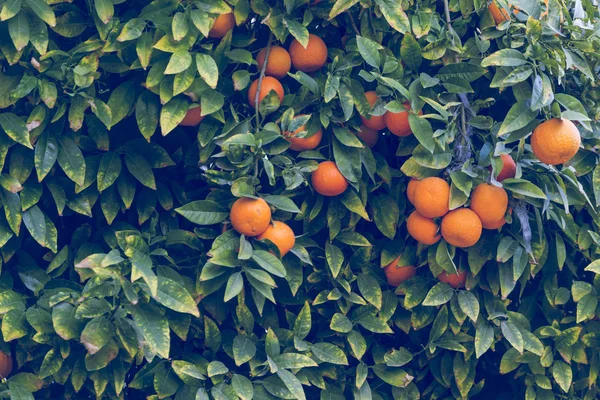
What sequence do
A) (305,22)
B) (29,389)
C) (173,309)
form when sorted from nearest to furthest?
(173,309) < (29,389) < (305,22)

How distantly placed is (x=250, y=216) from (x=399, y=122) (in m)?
0.44

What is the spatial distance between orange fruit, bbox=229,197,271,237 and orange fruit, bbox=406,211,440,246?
0.37 metres

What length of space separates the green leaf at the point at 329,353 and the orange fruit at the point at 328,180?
1.24ft

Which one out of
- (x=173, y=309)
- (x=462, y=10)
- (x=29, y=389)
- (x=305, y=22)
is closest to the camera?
(x=173, y=309)

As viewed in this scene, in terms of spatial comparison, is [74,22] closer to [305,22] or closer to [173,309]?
[305,22]

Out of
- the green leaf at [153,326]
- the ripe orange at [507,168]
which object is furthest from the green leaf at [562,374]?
the green leaf at [153,326]

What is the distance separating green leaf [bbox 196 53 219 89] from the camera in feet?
5.90

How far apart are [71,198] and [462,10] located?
1.11 m

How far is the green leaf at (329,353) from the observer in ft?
6.39

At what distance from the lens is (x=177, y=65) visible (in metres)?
1.78

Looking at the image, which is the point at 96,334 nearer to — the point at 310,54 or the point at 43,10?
the point at 43,10

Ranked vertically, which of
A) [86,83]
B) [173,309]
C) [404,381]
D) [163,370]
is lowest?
[404,381]

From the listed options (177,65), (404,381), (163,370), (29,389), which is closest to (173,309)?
(163,370)

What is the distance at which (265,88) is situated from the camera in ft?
6.38
